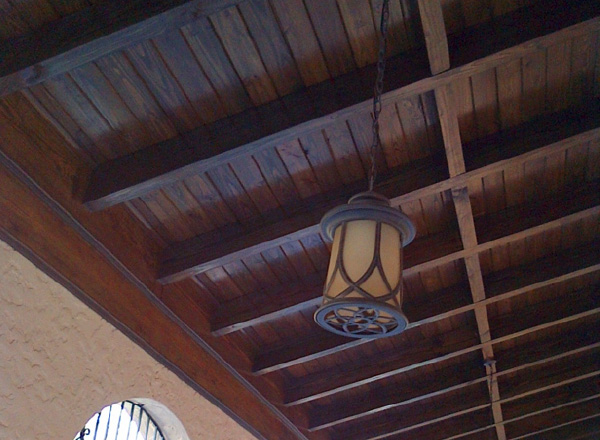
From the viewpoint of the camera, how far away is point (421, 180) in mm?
2789

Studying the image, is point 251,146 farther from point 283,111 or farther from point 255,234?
point 255,234

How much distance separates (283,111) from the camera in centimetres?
238

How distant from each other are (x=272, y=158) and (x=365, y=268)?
3.51 feet

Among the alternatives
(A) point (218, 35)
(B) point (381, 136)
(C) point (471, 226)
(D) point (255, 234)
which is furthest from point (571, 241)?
(A) point (218, 35)

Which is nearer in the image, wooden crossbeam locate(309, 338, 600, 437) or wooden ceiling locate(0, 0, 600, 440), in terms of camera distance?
wooden ceiling locate(0, 0, 600, 440)

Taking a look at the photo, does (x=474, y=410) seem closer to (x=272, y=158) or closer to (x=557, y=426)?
(x=557, y=426)

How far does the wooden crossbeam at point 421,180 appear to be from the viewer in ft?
9.09

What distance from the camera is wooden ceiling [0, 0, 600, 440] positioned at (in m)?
2.15

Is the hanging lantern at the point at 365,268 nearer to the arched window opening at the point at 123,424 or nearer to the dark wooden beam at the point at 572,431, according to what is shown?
the arched window opening at the point at 123,424

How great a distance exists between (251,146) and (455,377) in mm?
2984

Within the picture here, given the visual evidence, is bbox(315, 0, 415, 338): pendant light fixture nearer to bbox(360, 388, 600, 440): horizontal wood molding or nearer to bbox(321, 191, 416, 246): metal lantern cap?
Result: bbox(321, 191, 416, 246): metal lantern cap

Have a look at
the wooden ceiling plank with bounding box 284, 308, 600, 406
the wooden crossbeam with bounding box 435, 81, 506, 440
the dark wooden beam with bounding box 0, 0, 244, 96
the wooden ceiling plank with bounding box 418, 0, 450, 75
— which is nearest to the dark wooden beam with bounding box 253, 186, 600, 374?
the wooden crossbeam with bounding box 435, 81, 506, 440

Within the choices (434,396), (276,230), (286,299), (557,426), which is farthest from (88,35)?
(557,426)

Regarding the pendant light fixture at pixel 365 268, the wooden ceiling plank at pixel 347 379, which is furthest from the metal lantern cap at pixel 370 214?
the wooden ceiling plank at pixel 347 379
